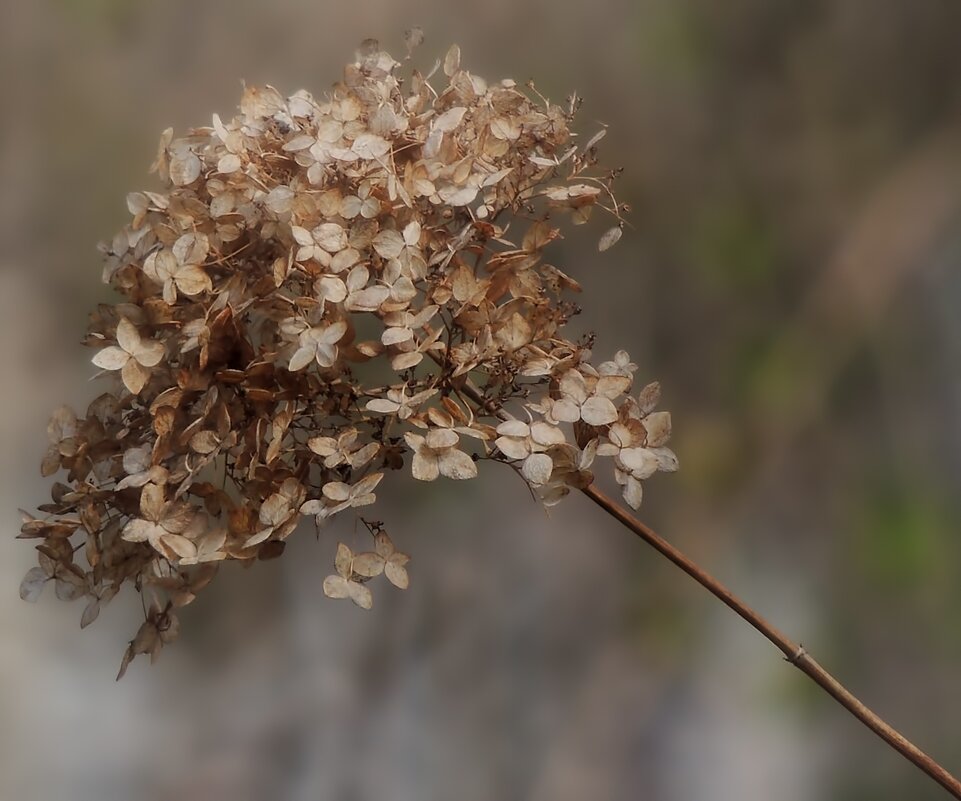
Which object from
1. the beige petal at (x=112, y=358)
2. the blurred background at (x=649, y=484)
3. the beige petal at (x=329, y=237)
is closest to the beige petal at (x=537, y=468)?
the beige petal at (x=329, y=237)

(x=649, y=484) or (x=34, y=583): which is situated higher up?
(x=649, y=484)

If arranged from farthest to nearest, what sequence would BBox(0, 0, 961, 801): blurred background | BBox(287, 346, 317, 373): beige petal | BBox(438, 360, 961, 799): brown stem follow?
BBox(0, 0, 961, 801): blurred background < BBox(438, 360, 961, 799): brown stem < BBox(287, 346, 317, 373): beige petal

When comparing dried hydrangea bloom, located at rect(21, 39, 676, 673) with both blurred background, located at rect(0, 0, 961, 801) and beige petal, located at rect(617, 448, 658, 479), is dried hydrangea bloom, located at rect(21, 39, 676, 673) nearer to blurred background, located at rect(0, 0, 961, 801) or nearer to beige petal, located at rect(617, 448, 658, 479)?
beige petal, located at rect(617, 448, 658, 479)

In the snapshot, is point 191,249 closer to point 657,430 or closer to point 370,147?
point 370,147

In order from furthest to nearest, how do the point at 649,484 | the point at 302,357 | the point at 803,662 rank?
the point at 649,484 < the point at 803,662 < the point at 302,357

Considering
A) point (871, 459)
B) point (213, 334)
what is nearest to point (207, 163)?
point (213, 334)

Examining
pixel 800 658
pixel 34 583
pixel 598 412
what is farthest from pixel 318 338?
pixel 800 658

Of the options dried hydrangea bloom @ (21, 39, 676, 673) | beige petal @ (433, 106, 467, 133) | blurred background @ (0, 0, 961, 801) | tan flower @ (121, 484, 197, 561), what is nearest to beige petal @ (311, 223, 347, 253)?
dried hydrangea bloom @ (21, 39, 676, 673)

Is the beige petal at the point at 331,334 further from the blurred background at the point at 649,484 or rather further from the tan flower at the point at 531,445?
the blurred background at the point at 649,484
